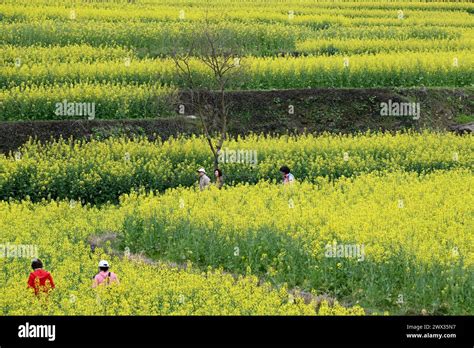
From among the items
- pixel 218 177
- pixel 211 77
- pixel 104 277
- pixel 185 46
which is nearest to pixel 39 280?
pixel 104 277

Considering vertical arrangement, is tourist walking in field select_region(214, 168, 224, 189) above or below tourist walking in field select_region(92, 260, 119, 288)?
above

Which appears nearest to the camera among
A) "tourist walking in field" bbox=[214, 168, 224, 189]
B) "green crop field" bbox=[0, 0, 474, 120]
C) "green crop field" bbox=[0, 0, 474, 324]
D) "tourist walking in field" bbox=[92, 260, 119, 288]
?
"tourist walking in field" bbox=[92, 260, 119, 288]

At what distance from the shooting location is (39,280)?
1778 cm

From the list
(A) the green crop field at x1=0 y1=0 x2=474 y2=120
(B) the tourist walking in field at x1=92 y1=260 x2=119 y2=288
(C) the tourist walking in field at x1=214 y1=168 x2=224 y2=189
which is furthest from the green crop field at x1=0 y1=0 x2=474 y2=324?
(C) the tourist walking in field at x1=214 y1=168 x2=224 y2=189

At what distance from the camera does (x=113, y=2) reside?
2181 inches

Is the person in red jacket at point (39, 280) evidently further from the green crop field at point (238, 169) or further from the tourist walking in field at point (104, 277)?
the tourist walking in field at point (104, 277)

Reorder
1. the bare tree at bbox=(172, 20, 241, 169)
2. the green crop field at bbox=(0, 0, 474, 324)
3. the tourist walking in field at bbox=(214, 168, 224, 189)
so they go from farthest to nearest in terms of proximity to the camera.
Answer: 1. the bare tree at bbox=(172, 20, 241, 169)
2. the tourist walking in field at bbox=(214, 168, 224, 189)
3. the green crop field at bbox=(0, 0, 474, 324)

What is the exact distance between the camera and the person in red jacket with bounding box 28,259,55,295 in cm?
1772

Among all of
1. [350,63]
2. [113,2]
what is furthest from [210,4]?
[350,63]

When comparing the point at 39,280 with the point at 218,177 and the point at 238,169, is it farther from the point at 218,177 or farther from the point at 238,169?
the point at 238,169

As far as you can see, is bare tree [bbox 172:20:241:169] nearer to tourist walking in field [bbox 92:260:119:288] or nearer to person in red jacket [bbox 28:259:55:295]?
tourist walking in field [bbox 92:260:119:288]

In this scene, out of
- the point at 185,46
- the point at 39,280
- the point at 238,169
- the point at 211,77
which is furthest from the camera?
the point at 185,46

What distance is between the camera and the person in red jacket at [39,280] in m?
17.7

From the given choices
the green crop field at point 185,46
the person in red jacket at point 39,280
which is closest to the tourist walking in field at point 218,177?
the green crop field at point 185,46
